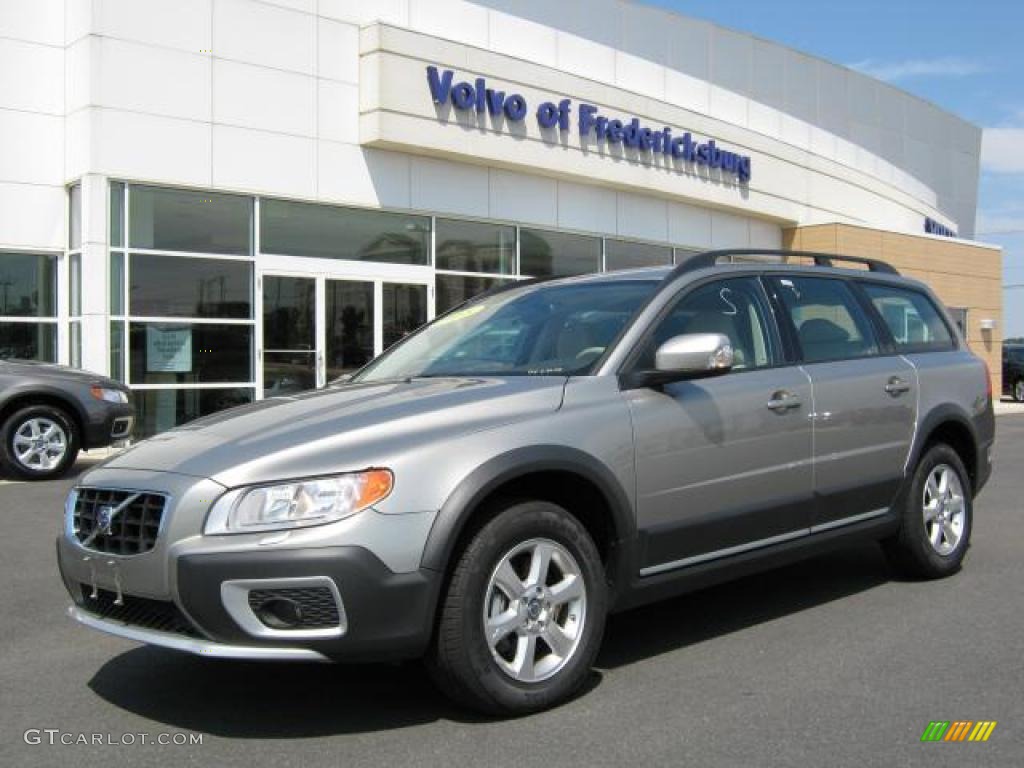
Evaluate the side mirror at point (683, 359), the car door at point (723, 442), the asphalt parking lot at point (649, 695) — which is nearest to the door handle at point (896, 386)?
the car door at point (723, 442)

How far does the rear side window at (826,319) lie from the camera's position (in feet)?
18.1

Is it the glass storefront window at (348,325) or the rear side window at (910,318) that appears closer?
the rear side window at (910,318)

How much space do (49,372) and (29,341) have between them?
4.13 meters

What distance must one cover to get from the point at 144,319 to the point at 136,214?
4.42 ft

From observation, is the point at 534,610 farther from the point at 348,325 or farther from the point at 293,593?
the point at 348,325

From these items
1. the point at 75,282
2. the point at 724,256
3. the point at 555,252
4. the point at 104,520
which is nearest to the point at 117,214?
the point at 75,282

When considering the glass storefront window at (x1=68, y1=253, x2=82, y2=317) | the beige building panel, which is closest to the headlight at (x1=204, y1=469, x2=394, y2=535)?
the glass storefront window at (x1=68, y1=253, x2=82, y2=317)

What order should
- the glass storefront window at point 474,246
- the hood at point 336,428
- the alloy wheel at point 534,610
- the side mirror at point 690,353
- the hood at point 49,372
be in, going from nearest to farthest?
the hood at point 336,428 → the alloy wheel at point 534,610 → the side mirror at point 690,353 → the hood at point 49,372 → the glass storefront window at point 474,246

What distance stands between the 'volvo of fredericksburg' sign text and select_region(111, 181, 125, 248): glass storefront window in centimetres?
477

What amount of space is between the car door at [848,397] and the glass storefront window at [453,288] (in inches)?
453

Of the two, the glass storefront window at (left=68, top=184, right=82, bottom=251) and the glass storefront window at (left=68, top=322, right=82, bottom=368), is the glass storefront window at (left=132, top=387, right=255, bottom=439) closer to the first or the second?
the glass storefront window at (left=68, top=322, right=82, bottom=368)

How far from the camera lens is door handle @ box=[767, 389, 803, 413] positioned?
198 inches

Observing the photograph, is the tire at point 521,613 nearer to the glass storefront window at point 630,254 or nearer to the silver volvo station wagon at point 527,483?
the silver volvo station wagon at point 527,483

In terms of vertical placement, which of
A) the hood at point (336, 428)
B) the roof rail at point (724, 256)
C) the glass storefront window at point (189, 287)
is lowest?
the hood at point (336, 428)
